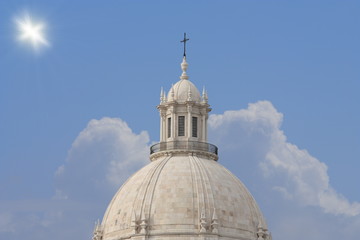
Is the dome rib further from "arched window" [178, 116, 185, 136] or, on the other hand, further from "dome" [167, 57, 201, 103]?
"dome" [167, 57, 201, 103]

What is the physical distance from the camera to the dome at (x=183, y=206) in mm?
131750

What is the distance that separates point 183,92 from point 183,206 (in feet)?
51.8

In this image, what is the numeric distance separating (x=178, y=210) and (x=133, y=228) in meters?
4.85

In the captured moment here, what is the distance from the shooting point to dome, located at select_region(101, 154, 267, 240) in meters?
132

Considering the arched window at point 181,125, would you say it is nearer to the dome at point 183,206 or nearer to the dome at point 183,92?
the dome at point 183,92

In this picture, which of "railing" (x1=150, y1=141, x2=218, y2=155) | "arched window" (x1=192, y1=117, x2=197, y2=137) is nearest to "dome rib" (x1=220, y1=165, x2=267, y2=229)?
"railing" (x1=150, y1=141, x2=218, y2=155)

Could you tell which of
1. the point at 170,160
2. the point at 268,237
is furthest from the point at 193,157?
the point at 268,237

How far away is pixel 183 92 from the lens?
470 feet

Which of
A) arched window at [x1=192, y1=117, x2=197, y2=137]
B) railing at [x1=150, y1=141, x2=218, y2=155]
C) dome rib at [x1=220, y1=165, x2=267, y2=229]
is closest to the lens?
dome rib at [x1=220, y1=165, x2=267, y2=229]

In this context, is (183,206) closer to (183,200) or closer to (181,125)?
(183,200)

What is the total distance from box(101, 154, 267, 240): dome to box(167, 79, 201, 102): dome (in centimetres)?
797

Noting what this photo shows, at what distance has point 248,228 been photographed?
134 metres

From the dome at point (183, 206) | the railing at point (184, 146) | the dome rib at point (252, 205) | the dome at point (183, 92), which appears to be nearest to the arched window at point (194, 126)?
the railing at point (184, 146)

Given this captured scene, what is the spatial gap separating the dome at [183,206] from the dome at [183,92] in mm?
7973
